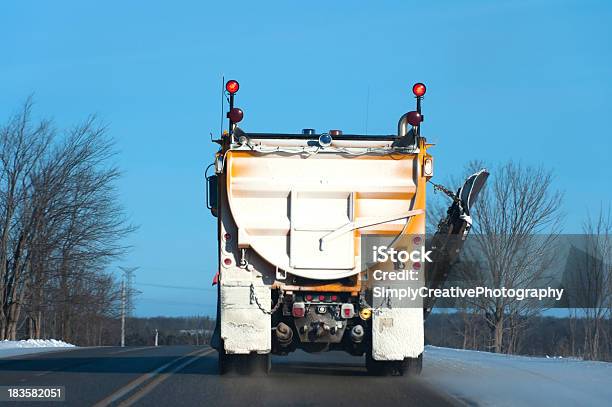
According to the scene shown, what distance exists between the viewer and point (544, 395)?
11.3m

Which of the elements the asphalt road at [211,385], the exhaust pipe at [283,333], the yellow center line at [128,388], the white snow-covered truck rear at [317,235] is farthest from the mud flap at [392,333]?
the yellow center line at [128,388]

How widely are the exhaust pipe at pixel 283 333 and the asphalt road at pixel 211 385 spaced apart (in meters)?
0.57

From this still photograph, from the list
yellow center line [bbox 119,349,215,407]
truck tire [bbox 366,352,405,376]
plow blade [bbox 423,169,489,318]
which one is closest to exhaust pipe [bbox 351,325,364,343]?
truck tire [bbox 366,352,405,376]

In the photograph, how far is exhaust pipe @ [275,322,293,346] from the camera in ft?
43.0

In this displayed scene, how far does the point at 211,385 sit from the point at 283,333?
1.31 meters

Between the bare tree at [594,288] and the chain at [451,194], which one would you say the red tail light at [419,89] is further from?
the bare tree at [594,288]

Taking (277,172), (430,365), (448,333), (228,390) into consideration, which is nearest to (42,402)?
(228,390)

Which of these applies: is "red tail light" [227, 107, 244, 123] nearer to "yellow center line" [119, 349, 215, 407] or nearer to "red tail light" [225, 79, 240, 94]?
"red tail light" [225, 79, 240, 94]

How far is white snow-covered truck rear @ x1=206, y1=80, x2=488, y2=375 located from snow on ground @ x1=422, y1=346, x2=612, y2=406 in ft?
3.57

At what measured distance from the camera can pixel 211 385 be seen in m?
Answer: 12.4

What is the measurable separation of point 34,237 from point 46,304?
11.4ft

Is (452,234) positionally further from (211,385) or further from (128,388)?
(128,388)

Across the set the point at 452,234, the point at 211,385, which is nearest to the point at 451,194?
the point at 452,234

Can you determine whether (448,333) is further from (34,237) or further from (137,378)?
(137,378)
